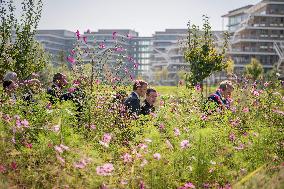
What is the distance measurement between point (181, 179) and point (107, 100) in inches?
102

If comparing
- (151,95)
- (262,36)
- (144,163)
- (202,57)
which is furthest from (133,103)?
(262,36)

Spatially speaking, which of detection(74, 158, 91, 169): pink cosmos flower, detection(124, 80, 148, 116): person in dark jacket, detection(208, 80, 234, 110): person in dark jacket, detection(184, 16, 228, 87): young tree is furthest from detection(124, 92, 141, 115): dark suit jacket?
Answer: detection(184, 16, 228, 87): young tree

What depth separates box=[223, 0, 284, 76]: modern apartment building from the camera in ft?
257

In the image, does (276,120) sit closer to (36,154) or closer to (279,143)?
Result: (279,143)

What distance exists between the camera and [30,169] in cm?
457

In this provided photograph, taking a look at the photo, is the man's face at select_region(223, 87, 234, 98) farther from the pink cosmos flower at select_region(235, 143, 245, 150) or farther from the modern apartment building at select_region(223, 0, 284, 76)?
the modern apartment building at select_region(223, 0, 284, 76)

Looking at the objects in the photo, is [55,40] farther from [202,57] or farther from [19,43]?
[19,43]

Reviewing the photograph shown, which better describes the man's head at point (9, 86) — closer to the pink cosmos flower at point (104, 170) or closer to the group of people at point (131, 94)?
the group of people at point (131, 94)

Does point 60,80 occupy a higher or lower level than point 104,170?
higher

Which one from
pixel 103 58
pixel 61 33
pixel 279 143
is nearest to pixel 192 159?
pixel 279 143

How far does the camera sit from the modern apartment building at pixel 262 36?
257ft

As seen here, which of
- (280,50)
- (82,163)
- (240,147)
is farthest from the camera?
(280,50)

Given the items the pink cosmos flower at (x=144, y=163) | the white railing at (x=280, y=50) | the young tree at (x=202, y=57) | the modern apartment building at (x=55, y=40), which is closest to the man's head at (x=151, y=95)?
the pink cosmos flower at (x=144, y=163)

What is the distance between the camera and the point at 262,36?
7894 cm
